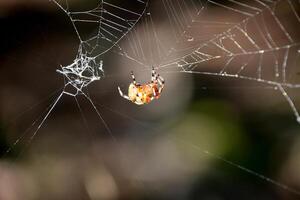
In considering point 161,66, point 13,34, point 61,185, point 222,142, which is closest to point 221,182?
point 222,142

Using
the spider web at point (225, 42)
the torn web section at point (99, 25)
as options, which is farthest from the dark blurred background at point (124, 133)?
the spider web at point (225, 42)

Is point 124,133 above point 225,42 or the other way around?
the other way around

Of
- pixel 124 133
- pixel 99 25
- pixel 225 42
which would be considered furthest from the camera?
pixel 124 133

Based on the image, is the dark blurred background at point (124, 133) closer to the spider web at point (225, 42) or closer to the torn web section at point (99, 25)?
the torn web section at point (99, 25)

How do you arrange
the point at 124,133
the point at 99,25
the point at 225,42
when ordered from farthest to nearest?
the point at 124,133 < the point at 99,25 < the point at 225,42

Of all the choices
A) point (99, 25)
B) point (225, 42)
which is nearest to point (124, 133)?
point (99, 25)

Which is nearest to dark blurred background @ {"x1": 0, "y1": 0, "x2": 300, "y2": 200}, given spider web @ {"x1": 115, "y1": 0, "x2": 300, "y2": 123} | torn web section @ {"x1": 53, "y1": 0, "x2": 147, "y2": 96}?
torn web section @ {"x1": 53, "y1": 0, "x2": 147, "y2": 96}

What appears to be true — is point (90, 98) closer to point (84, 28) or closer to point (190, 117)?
point (84, 28)

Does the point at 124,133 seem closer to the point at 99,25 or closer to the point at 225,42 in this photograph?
the point at 99,25

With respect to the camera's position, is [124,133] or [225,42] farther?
[124,133]
